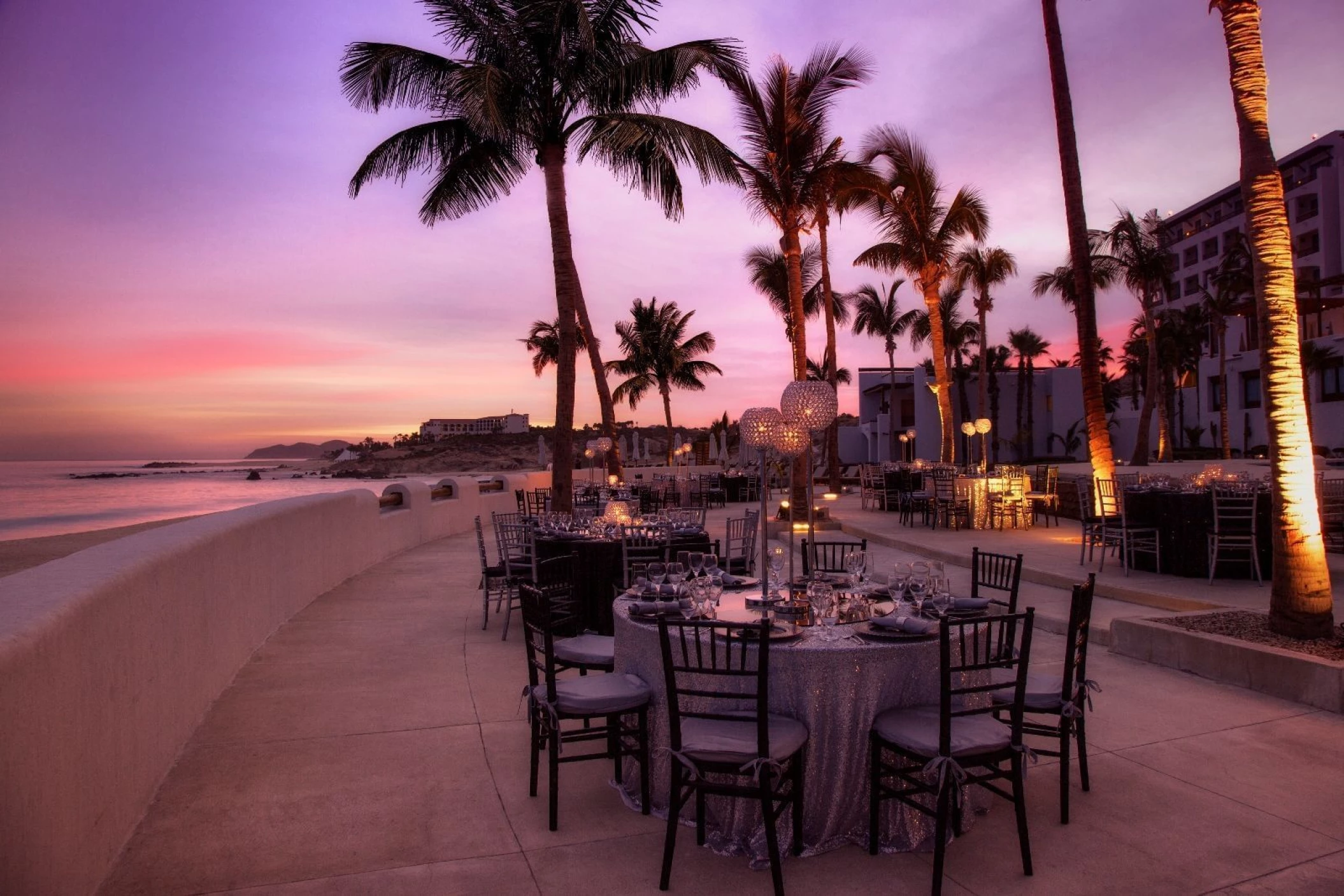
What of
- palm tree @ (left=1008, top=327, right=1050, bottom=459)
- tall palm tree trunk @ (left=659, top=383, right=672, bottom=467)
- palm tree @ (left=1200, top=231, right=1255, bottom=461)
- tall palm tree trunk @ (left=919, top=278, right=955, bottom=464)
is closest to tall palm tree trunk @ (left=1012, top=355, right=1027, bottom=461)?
palm tree @ (left=1008, top=327, right=1050, bottom=459)

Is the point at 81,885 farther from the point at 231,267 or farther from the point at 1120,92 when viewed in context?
the point at 231,267

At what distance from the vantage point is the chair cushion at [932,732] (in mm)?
2881

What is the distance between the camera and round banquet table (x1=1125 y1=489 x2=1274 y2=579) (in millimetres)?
8250

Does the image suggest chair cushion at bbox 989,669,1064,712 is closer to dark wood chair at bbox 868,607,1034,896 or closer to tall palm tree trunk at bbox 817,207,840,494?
dark wood chair at bbox 868,607,1034,896

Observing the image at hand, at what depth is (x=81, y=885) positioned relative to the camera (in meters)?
2.60

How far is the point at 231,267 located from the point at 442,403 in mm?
21672

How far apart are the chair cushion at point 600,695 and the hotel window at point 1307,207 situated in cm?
4846

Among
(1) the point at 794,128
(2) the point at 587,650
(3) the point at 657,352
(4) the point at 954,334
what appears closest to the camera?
(2) the point at 587,650

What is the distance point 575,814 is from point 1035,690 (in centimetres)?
206

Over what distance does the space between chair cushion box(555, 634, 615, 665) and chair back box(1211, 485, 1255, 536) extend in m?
6.90

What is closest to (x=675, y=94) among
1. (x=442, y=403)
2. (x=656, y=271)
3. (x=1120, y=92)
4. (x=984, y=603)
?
(x=1120, y=92)

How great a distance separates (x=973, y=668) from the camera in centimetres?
296

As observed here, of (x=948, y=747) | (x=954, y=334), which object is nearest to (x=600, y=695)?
(x=948, y=747)

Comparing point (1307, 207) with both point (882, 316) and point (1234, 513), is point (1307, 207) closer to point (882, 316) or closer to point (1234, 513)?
point (882, 316)
